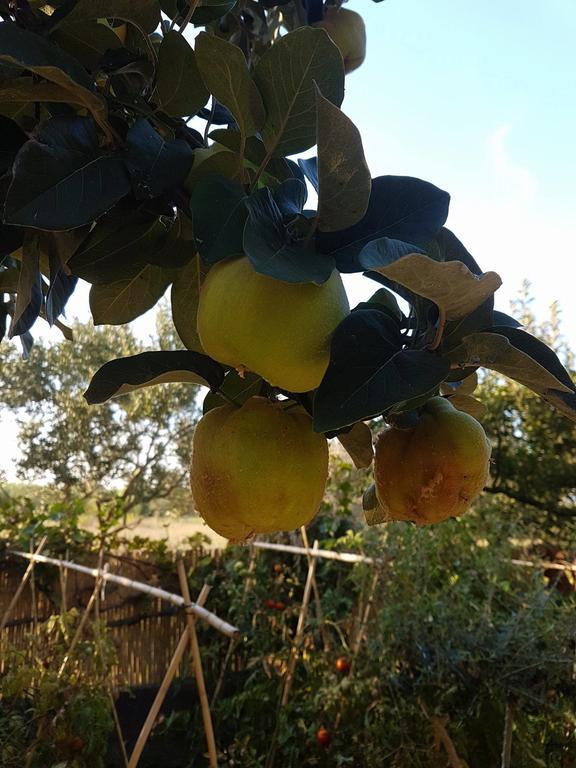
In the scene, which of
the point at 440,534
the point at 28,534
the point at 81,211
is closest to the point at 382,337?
the point at 81,211

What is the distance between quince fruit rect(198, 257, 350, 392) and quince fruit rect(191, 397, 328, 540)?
0.07 metres

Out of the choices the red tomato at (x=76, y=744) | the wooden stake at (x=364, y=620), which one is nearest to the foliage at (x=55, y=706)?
the red tomato at (x=76, y=744)

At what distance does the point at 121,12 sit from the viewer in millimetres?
526

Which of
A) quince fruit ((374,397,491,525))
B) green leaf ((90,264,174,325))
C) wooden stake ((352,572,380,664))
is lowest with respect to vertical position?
wooden stake ((352,572,380,664))

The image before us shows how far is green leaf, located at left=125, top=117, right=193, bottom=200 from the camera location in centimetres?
46

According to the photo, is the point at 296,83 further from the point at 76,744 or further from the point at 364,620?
the point at 364,620

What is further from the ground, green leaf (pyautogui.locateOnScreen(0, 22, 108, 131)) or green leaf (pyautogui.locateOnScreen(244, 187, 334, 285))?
green leaf (pyautogui.locateOnScreen(0, 22, 108, 131))

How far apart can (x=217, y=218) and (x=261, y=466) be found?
180mm

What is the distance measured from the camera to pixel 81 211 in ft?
1.45

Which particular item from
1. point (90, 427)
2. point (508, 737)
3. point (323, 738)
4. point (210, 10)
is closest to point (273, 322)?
point (210, 10)

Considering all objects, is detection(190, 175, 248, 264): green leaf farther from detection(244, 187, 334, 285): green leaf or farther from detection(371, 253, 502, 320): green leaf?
detection(371, 253, 502, 320): green leaf

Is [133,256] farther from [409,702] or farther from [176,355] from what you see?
[409,702]

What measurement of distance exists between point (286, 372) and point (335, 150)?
141 mm

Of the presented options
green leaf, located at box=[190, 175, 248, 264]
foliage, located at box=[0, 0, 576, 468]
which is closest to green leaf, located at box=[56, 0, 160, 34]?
foliage, located at box=[0, 0, 576, 468]
